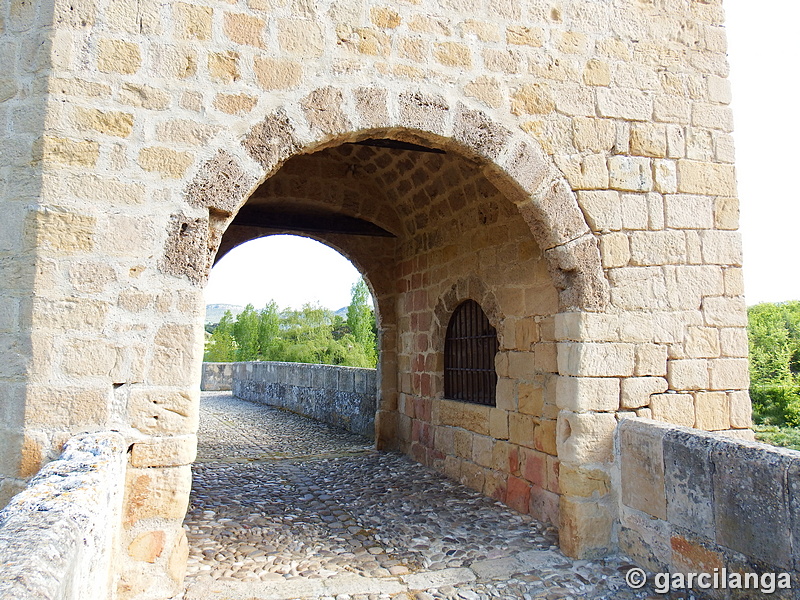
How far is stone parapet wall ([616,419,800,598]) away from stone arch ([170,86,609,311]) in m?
0.91

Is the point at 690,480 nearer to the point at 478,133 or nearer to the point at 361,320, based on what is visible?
the point at 478,133

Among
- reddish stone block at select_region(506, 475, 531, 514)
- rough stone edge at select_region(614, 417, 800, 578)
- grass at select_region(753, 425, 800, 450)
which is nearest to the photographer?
rough stone edge at select_region(614, 417, 800, 578)

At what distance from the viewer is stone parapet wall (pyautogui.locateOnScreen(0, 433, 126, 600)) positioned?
1237 mm

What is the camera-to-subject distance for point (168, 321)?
2938mm

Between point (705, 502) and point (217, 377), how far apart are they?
17.2 meters

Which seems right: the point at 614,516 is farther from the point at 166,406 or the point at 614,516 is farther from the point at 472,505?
the point at 166,406

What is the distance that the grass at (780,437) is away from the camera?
934 cm

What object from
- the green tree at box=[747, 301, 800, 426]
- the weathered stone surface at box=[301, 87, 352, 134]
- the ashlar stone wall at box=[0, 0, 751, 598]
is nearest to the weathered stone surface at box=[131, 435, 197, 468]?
the ashlar stone wall at box=[0, 0, 751, 598]

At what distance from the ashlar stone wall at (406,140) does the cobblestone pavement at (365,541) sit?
11.8 inches

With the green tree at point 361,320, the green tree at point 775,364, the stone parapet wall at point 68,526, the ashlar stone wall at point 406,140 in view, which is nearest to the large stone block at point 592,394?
the ashlar stone wall at point 406,140

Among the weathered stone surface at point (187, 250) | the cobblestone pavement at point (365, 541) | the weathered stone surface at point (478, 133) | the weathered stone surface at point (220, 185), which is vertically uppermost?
the weathered stone surface at point (478, 133)

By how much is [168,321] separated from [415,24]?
217 cm

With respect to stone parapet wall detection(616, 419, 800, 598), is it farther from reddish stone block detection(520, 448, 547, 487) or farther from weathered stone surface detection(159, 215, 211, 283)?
weathered stone surface detection(159, 215, 211, 283)

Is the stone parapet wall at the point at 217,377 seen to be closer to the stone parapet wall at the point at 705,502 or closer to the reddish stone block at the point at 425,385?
the reddish stone block at the point at 425,385
